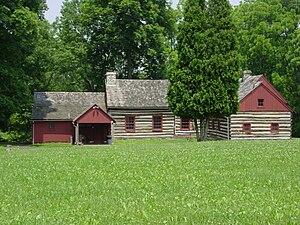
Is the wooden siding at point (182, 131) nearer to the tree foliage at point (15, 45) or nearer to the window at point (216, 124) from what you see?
the window at point (216, 124)

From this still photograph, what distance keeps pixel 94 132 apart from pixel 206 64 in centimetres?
1399

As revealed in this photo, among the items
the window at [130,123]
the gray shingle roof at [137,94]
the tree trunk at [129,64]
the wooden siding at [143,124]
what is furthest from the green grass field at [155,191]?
the tree trunk at [129,64]

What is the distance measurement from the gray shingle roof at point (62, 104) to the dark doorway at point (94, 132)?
1515 mm

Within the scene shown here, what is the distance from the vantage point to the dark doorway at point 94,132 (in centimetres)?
4216

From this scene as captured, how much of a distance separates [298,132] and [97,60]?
2510 cm

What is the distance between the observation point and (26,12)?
1286 inches

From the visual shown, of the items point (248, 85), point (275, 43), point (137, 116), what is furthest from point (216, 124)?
point (275, 43)

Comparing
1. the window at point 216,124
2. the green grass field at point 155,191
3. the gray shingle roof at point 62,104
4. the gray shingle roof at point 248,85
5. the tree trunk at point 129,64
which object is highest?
the tree trunk at point 129,64

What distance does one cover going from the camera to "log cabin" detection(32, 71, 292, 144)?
40469mm

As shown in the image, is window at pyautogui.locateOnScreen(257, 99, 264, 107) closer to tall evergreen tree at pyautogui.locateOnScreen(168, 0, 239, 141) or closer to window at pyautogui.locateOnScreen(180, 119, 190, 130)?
tall evergreen tree at pyautogui.locateOnScreen(168, 0, 239, 141)

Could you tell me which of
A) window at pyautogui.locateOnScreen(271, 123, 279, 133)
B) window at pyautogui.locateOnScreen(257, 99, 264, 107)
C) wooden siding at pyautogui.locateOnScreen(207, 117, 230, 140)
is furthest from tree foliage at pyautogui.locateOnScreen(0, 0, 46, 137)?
window at pyautogui.locateOnScreen(271, 123, 279, 133)

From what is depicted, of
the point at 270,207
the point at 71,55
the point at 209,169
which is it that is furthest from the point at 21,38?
the point at 270,207

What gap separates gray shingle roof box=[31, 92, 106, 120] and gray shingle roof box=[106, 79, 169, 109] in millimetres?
1567

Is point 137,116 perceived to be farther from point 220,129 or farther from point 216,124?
point 220,129
